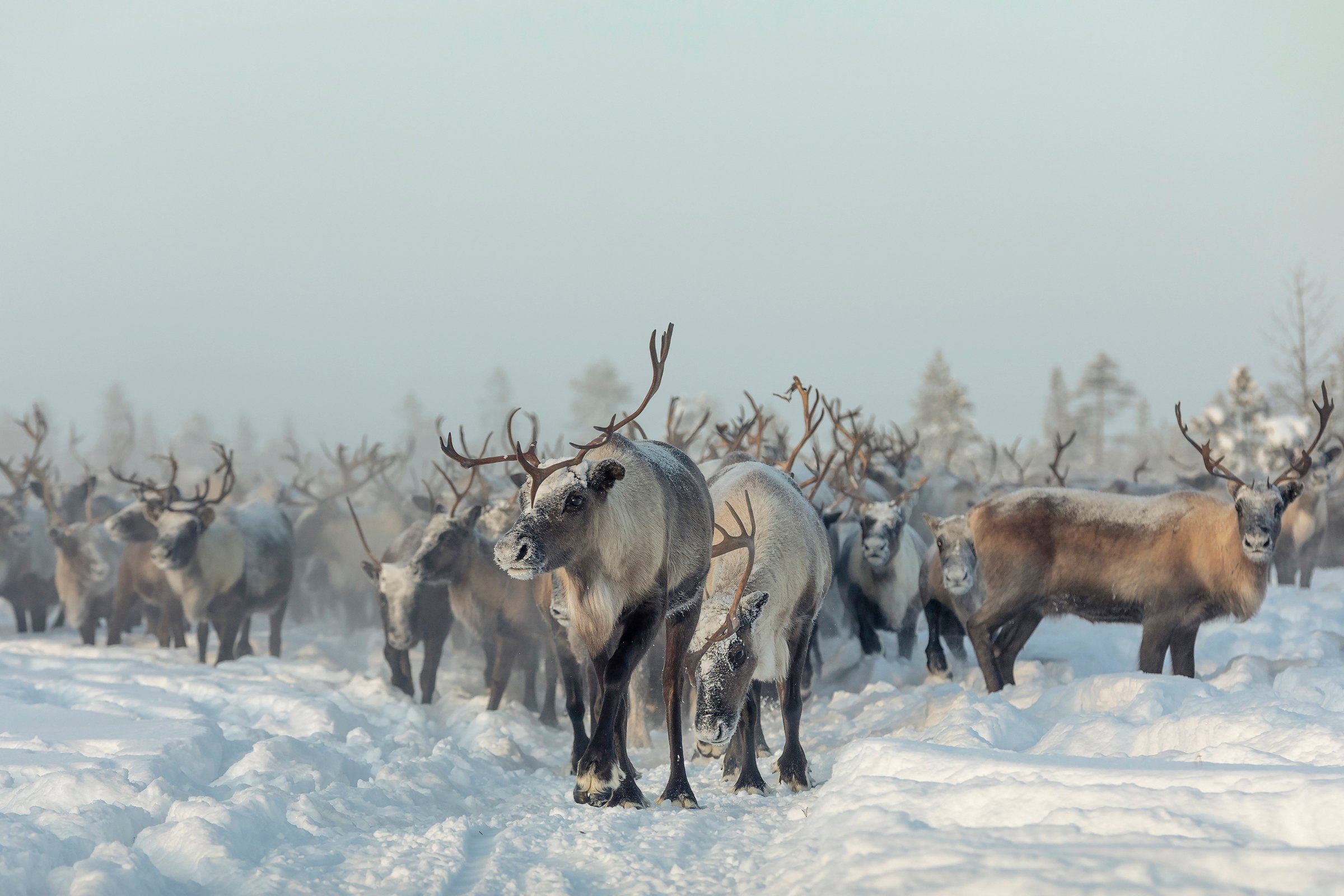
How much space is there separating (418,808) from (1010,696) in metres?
4.67

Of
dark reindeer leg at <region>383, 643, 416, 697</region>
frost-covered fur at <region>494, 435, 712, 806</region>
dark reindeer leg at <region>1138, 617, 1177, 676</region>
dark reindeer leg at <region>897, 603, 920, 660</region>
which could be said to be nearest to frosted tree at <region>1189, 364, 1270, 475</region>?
dark reindeer leg at <region>897, 603, 920, 660</region>

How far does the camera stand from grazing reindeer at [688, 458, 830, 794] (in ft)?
18.8

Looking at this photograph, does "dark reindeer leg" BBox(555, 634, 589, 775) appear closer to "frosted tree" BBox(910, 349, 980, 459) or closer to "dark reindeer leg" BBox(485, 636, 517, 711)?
"dark reindeer leg" BBox(485, 636, 517, 711)

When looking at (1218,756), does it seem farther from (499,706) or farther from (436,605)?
(436,605)

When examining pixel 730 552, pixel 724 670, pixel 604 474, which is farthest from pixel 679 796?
pixel 604 474

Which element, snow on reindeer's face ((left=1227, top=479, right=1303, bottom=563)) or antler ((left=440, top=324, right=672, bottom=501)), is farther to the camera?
snow on reindeer's face ((left=1227, top=479, right=1303, bottom=563))

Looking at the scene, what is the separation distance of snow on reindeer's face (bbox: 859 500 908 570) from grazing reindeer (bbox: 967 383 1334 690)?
176cm

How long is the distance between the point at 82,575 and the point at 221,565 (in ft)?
8.86

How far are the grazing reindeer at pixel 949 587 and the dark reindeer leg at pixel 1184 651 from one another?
1.64 m

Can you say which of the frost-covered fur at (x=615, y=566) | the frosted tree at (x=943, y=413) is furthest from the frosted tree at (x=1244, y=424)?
the frost-covered fur at (x=615, y=566)

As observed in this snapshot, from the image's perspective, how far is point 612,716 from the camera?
5.57m

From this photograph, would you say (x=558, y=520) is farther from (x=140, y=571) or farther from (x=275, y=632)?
(x=140, y=571)

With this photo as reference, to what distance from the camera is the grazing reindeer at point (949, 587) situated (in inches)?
364

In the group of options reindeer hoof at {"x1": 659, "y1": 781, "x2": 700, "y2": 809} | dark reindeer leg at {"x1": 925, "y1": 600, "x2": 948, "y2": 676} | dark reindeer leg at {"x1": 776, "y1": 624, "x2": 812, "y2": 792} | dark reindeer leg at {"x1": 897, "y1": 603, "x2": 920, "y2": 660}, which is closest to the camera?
reindeer hoof at {"x1": 659, "y1": 781, "x2": 700, "y2": 809}
